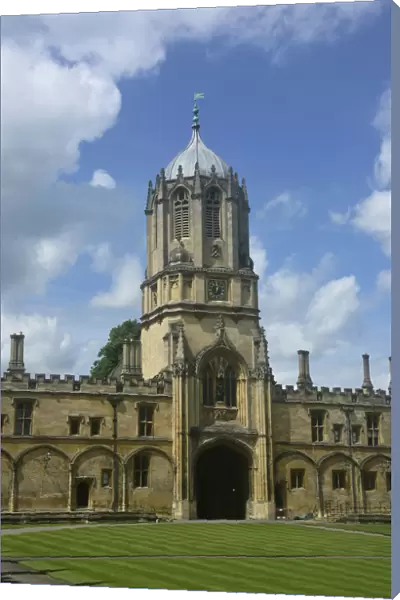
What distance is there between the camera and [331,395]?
39875mm

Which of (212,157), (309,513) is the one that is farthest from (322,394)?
(212,157)

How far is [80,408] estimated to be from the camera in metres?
35.8

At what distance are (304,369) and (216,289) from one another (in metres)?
5.41

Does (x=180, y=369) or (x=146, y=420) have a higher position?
→ (x=180, y=369)

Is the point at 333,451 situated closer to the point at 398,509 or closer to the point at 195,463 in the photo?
the point at 195,463

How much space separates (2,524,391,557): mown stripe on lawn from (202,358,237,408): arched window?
8.27 metres

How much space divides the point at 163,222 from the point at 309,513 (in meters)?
13.4

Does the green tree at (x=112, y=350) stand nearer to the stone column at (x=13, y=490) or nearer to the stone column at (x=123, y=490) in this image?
the stone column at (x=123, y=490)

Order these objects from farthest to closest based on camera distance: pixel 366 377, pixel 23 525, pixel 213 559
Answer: pixel 366 377 → pixel 23 525 → pixel 213 559

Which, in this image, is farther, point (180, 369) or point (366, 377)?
point (366, 377)

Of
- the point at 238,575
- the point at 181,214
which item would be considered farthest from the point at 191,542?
the point at 181,214

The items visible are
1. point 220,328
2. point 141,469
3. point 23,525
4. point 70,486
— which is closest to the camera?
point 23,525

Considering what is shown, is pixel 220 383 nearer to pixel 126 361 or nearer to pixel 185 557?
pixel 126 361

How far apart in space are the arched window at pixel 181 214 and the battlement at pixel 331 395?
752 cm
